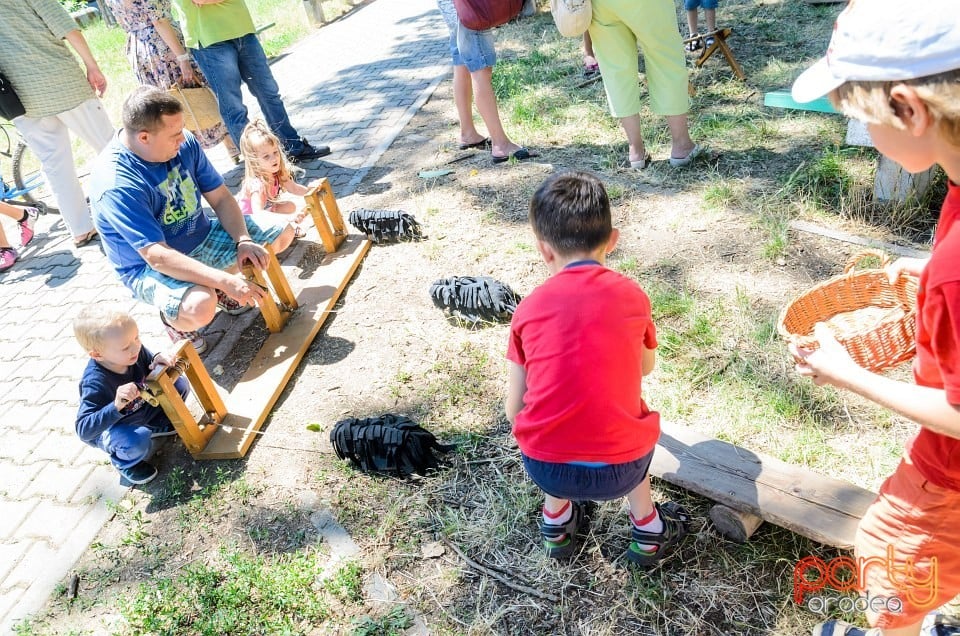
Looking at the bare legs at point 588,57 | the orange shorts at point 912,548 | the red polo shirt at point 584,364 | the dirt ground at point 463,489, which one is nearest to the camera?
the orange shorts at point 912,548

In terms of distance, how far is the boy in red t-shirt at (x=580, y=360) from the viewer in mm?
1730

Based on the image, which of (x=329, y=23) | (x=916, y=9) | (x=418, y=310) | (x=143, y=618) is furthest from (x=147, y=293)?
(x=329, y=23)

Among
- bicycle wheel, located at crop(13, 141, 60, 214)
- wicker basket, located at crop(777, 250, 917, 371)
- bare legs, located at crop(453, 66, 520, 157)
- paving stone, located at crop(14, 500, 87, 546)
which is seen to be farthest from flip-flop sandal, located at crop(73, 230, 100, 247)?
wicker basket, located at crop(777, 250, 917, 371)

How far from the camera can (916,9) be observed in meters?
1.09

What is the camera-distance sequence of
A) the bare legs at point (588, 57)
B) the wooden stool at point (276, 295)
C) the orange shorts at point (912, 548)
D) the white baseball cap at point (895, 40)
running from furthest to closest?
1. the bare legs at point (588, 57)
2. the wooden stool at point (276, 295)
3. the orange shorts at point (912, 548)
4. the white baseball cap at point (895, 40)

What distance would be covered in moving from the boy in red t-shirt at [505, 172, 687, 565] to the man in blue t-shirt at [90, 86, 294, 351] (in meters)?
1.84

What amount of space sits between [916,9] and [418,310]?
9.10 ft

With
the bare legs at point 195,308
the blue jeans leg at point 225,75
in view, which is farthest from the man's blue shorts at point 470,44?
the bare legs at point 195,308

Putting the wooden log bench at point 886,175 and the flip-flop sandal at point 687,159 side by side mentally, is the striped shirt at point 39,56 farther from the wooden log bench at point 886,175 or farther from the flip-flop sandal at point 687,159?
the wooden log bench at point 886,175

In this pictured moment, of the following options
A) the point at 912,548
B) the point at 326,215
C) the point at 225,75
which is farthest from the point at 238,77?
the point at 912,548

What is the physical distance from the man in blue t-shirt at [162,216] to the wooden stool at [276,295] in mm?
74

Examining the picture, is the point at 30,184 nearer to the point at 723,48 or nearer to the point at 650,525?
the point at 723,48

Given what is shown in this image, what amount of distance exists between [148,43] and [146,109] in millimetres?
2688

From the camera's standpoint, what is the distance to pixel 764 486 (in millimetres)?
2078
